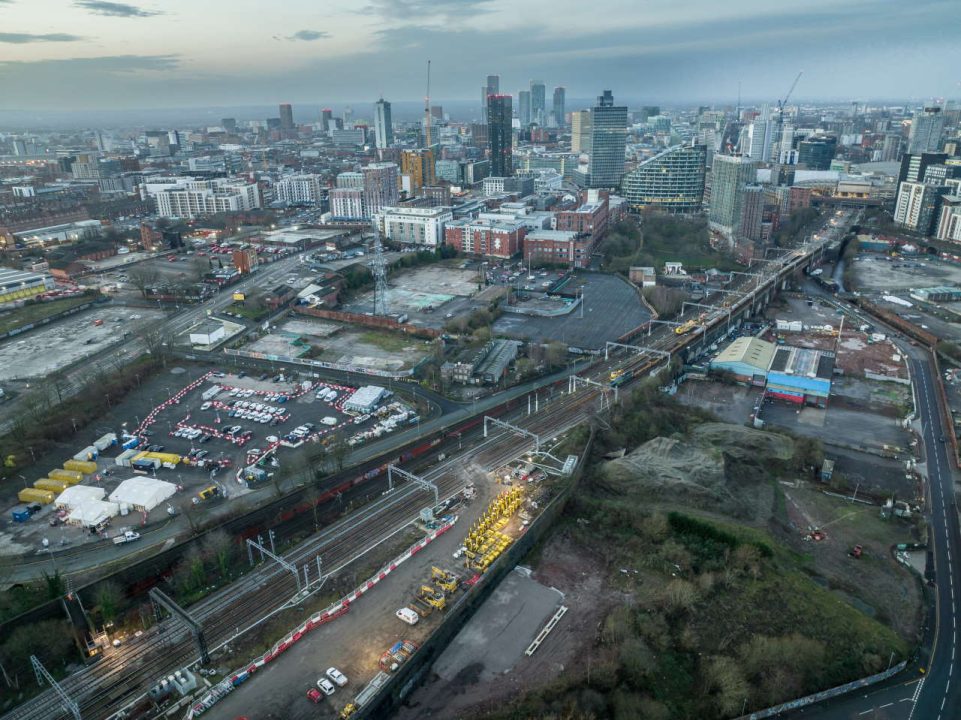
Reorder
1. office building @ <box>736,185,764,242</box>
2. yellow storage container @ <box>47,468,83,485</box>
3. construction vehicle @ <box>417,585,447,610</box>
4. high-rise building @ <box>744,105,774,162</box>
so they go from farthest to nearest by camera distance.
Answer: high-rise building @ <box>744,105,774,162</box> < office building @ <box>736,185,764,242</box> < yellow storage container @ <box>47,468,83,485</box> < construction vehicle @ <box>417,585,447,610</box>

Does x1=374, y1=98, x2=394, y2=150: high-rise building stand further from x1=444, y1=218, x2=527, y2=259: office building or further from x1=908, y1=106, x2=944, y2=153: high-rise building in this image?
x1=908, y1=106, x2=944, y2=153: high-rise building

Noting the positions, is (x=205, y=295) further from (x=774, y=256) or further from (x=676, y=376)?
(x=774, y=256)

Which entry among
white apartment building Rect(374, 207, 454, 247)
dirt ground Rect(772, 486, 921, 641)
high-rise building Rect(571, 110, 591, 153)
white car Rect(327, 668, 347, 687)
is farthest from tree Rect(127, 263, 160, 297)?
high-rise building Rect(571, 110, 591, 153)

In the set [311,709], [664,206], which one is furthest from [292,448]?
[664,206]

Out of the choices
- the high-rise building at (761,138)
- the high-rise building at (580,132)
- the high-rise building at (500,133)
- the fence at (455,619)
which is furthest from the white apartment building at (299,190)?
the high-rise building at (761,138)

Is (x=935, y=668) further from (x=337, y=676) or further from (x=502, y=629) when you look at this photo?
(x=337, y=676)

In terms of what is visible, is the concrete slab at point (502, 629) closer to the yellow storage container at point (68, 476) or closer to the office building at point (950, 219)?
the yellow storage container at point (68, 476)
